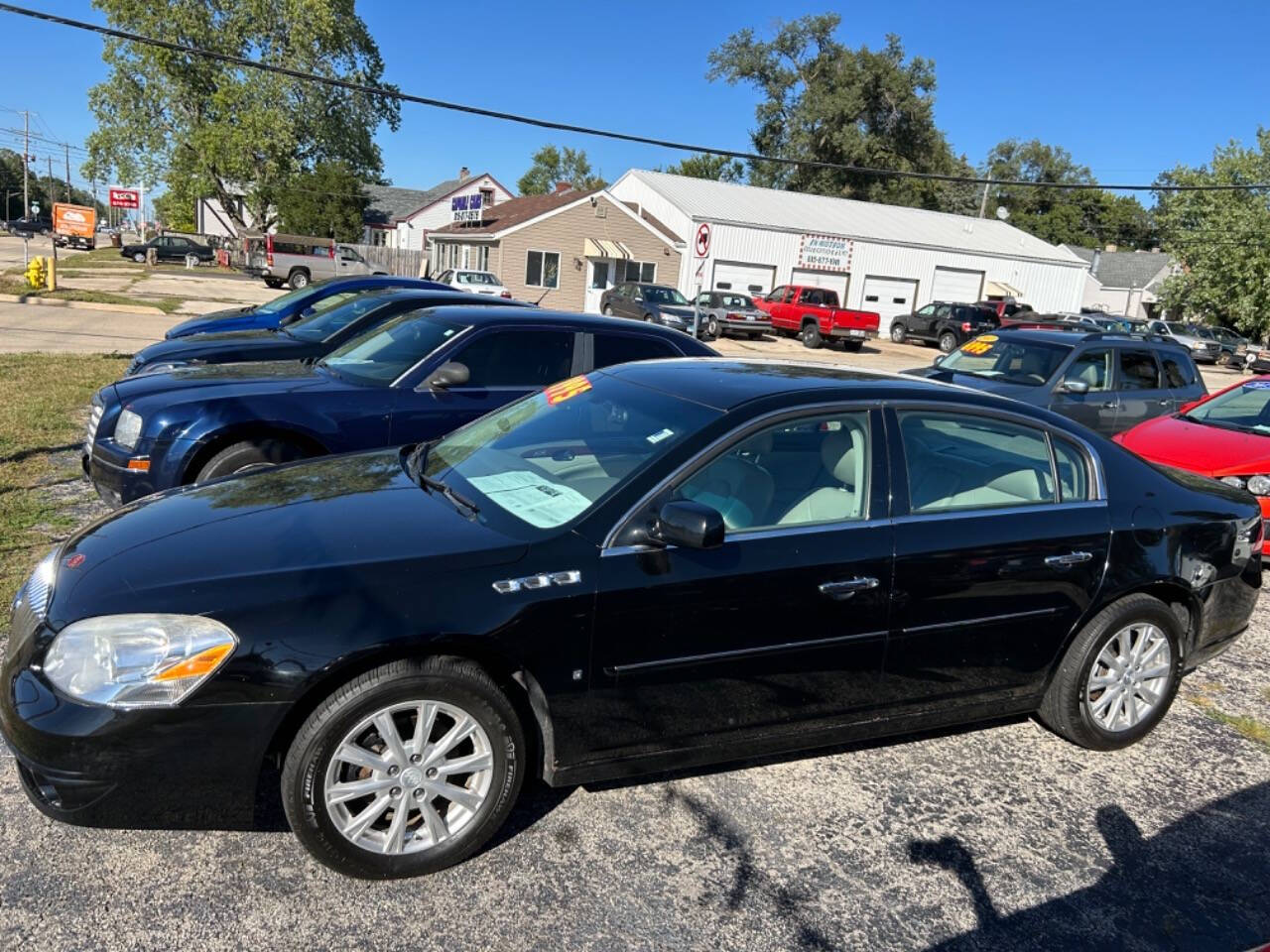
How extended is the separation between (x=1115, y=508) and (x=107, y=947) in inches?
155

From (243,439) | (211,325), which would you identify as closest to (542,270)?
(211,325)

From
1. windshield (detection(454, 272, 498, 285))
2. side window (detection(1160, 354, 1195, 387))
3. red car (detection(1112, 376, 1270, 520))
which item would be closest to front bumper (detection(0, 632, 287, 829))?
red car (detection(1112, 376, 1270, 520))

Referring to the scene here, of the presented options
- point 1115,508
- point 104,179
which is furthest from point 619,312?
point 104,179

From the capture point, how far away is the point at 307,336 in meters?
8.61

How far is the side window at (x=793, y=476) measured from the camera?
3.31 meters

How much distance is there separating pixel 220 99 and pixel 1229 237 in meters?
48.7

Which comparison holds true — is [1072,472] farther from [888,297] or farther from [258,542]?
[888,297]

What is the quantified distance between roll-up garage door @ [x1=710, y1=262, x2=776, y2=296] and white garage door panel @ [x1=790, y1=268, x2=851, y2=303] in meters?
1.31

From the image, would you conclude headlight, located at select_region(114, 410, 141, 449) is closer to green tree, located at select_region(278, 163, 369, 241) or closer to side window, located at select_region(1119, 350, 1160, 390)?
side window, located at select_region(1119, 350, 1160, 390)

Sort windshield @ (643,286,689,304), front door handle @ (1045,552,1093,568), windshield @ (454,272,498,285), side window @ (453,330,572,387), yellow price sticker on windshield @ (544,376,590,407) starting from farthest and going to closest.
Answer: windshield @ (454,272,498,285), windshield @ (643,286,689,304), side window @ (453,330,572,387), yellow price sticker on windshield @ (544,376,590,407), front door handle @ (1045,552,1093,568)

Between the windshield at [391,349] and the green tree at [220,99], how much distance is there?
48281mm

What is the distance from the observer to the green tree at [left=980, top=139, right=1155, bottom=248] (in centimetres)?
8238

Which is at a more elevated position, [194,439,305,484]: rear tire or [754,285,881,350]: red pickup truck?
[754,285,881,350]: red pickup truck

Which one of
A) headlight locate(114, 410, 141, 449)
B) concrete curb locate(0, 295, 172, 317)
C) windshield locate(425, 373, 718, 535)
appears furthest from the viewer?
concrete curb locate(0, 295, 172, 317)
